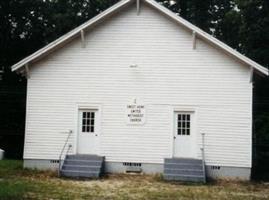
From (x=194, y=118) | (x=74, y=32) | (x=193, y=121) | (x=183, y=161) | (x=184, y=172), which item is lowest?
(x=184, y=172)

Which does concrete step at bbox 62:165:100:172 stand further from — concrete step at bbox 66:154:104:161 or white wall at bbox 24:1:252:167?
white wall at bbox 24:1:252:167

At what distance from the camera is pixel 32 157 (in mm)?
18078

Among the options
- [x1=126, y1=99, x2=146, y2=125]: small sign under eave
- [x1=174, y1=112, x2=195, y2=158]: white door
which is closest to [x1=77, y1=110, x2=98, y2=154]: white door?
[x1=126, y1=99, x2=146, y2=125]: small sign under eave

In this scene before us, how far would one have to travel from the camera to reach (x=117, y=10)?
17.8 m

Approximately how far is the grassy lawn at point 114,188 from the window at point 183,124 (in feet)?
7.21

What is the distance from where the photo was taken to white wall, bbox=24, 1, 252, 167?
57.6ft

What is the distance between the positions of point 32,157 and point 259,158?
12.4 meters

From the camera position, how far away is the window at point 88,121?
18.2m

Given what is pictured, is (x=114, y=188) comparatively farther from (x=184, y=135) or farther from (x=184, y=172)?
(x=184, y=135)

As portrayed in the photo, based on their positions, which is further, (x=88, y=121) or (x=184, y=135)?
(x=88, y=121)

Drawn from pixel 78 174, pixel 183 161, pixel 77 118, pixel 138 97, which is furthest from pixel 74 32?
pixel 183 161

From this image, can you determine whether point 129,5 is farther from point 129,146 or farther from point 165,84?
point 129,146

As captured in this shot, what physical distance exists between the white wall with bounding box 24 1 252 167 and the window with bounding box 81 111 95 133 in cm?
44

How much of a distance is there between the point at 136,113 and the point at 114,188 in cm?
430
